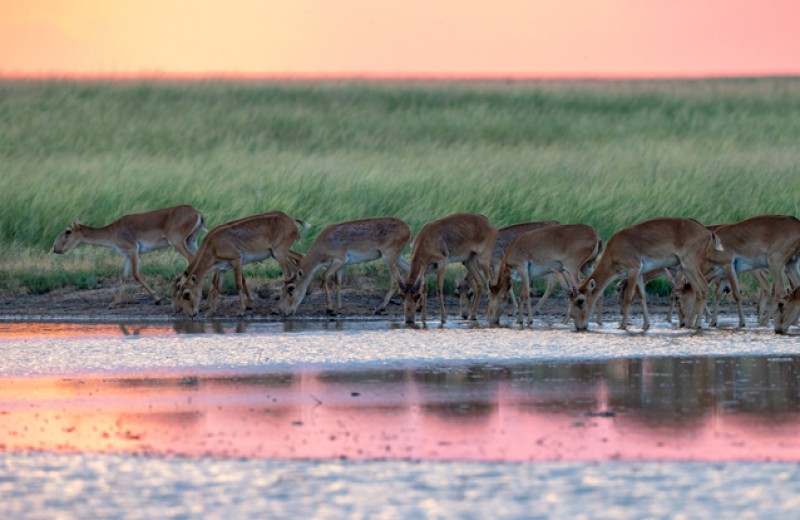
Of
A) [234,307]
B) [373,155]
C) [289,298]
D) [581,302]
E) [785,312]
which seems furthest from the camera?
[373,155]

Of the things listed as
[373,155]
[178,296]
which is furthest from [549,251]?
[373,155]

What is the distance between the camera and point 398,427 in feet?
34.1

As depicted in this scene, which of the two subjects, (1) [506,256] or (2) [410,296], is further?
(1) [506,256]

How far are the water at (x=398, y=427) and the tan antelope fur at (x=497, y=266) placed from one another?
3860mm

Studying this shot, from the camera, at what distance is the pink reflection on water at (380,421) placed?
9602 millimetres

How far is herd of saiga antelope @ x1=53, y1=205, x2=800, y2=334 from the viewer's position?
18.3m

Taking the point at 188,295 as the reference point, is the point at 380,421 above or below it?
above

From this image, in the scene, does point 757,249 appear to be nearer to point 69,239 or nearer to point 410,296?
point 410,296

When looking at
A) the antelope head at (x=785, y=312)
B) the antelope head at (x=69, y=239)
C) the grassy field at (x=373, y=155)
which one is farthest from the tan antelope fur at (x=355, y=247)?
the antelope head at (x=785, y=312)

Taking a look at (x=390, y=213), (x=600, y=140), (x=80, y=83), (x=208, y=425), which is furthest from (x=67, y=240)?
(x=80, y=83)

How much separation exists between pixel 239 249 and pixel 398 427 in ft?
34.3

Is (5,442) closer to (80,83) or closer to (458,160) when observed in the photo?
(458,160)

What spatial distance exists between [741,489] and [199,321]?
1154cm

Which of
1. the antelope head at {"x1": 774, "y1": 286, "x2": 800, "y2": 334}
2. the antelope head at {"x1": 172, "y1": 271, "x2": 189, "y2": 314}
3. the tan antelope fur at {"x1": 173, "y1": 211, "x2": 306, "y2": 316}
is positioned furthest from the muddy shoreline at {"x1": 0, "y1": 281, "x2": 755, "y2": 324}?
the antelope head at {"x1": 774, "y1": 286, "x2": 800, "y2": 334}
